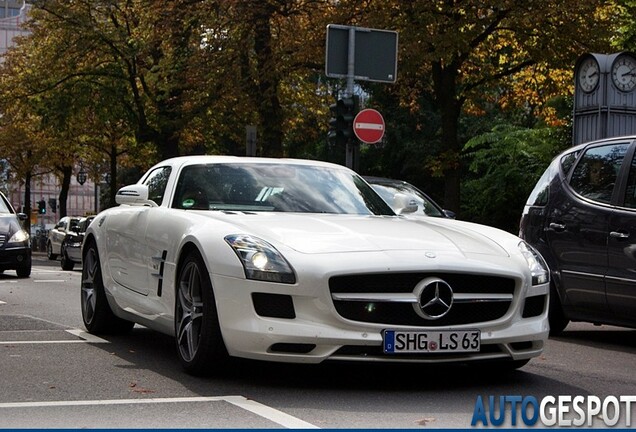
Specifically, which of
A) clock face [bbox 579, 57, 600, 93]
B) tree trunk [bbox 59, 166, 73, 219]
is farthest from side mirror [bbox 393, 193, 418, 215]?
tree trunk [bbox 59, 166, 73, 219]

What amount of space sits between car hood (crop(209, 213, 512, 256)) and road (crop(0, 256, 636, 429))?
817mm

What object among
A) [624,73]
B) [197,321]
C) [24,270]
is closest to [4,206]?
[24,270]

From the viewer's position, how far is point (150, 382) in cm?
750

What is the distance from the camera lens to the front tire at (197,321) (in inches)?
291

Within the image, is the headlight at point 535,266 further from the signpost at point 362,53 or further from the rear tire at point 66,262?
the rear tire at point 66,262

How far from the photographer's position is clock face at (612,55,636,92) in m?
22.0

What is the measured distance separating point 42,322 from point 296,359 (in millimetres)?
5296

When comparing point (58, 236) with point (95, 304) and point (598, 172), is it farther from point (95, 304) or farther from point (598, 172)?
point (598, 172)

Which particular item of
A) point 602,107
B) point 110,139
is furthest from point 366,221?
point 110,139

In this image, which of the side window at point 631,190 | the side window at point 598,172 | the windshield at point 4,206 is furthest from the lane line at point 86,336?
the windshield at point 4,206

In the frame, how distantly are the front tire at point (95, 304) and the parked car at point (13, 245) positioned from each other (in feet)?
39.7

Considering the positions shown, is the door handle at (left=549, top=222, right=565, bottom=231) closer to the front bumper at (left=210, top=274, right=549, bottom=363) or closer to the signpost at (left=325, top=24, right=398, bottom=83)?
the front bumper at (left=210, top=274, right=549, bottom=363)

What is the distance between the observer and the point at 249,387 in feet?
23.8

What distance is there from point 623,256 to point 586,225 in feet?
1.80
